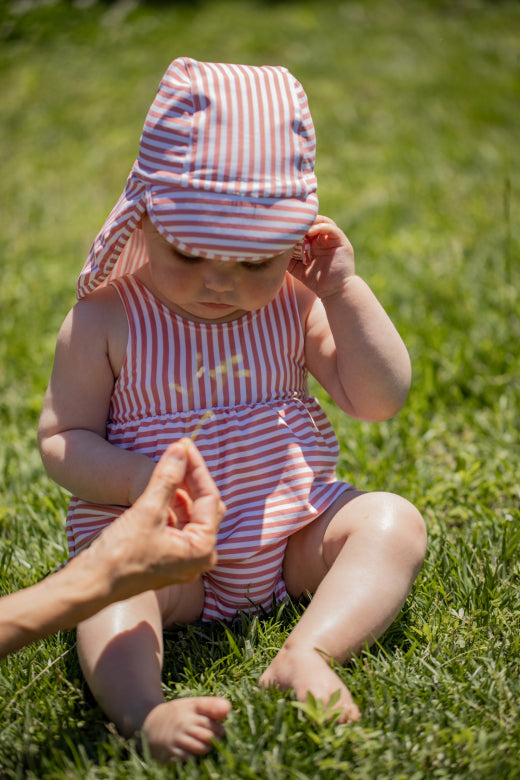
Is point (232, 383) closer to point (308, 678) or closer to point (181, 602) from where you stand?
point (181, 602)

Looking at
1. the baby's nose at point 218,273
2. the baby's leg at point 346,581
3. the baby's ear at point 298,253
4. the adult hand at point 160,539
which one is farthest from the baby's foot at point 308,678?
the baby's ear at point 298,253

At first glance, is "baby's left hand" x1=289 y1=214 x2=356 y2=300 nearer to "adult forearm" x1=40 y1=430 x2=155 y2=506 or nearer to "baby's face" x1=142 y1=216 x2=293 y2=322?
"baby's face" x1=142 y1=216 x2=293 y2=322

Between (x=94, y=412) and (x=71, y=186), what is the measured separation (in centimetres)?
350

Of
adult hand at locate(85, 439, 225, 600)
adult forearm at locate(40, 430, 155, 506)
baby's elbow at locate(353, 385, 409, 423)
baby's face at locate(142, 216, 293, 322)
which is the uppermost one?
baby's face at locate(142, 216, 293, 322)

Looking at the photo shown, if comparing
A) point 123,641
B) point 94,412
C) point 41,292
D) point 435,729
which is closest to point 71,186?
point 41,292

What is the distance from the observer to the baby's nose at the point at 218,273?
1.74 meters

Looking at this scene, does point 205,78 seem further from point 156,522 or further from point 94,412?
point 156,522

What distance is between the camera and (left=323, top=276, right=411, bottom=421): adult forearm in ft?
6.51

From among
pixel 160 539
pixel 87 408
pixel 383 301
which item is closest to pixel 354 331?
pixel 87 408

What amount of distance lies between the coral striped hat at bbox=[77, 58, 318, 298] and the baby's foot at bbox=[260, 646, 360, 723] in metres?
0.79

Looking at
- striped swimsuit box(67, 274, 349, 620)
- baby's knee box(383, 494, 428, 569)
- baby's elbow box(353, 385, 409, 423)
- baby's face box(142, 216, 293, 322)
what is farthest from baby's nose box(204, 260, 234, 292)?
baby's knee box(383, 494, 428, 569)

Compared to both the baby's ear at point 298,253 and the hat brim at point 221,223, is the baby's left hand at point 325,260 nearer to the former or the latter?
the baby's ear at point 298,253

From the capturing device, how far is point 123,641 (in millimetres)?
1634

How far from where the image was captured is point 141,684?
5.18 ft
